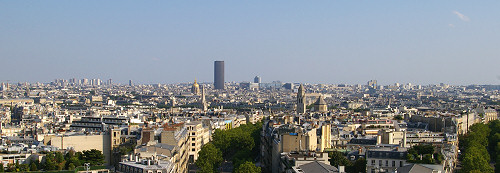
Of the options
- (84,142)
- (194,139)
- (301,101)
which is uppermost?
(301,101)

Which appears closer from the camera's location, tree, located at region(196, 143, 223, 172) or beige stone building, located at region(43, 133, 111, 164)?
tree, located at region(196, 143, 223, 172)

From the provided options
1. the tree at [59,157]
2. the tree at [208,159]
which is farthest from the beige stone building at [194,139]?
the tree at [59,157]

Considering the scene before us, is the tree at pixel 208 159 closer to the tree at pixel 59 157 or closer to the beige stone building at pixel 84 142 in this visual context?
the beige stone building at pixel 84 142

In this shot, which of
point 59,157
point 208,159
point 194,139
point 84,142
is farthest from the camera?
point 194,139

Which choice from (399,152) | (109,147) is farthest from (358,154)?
(109,147)

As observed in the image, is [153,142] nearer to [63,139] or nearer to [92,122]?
[63,139]

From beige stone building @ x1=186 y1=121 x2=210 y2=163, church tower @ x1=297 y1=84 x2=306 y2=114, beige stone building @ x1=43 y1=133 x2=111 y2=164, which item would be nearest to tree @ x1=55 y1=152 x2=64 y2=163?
beige stone building @ x1=43 y1=133 x2=111 y2=164

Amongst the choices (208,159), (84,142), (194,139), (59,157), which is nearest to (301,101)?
(194,139)

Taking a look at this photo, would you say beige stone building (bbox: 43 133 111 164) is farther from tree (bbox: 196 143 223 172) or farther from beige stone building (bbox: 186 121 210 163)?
beige stone building (bbox: 186 121 210 163)

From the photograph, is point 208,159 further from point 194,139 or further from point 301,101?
point 301,101

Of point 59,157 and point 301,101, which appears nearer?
point 59,157

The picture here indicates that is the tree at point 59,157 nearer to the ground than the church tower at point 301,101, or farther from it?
nearer to the ground

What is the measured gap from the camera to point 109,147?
4497 cm

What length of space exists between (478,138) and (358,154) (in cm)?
2105
